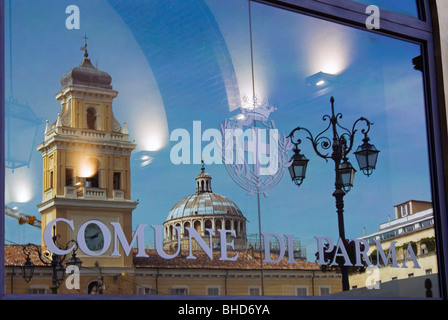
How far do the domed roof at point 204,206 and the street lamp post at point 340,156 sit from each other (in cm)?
81

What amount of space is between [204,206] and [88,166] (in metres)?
1.15

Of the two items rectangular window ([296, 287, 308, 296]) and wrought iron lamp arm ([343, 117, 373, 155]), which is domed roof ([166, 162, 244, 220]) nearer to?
rectangular window ([296, 287, 308, 296])

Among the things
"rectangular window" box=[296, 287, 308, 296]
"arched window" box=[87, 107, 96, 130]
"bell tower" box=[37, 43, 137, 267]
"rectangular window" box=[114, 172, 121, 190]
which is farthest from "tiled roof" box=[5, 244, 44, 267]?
"rectangular window" box=[296, 287, 308, 296]

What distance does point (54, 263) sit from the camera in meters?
6.91

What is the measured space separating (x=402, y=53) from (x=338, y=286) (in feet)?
9.02

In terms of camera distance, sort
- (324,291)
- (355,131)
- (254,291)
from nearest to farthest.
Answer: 1. (254,291)
2. (324,291)
3. (355,131)

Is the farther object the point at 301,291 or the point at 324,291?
the point at 324,291

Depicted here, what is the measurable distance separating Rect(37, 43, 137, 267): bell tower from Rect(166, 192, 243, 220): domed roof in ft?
1.50

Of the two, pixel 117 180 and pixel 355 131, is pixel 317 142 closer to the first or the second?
pixel 355 131

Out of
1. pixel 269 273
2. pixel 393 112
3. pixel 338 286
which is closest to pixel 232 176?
pixel 269 273

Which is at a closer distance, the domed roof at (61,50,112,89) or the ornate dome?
the domed roof at (61,50,112,89)

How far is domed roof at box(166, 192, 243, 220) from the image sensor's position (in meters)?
7.57

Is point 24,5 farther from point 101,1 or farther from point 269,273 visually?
point 269,273

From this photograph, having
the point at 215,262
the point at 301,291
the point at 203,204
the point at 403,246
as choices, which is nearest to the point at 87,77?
the point at 203,204
